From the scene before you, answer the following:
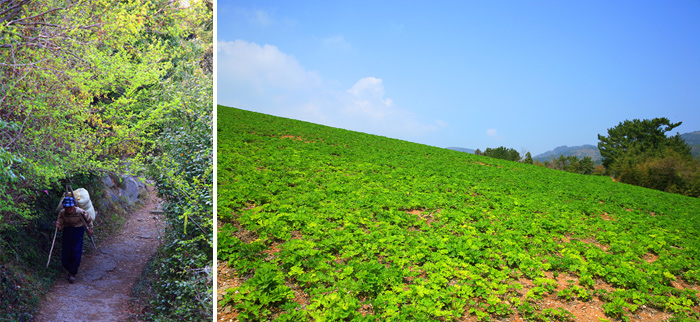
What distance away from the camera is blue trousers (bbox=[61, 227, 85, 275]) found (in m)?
5.42

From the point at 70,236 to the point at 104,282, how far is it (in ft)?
2.97

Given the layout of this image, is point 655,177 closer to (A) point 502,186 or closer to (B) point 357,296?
(A) point 502,186

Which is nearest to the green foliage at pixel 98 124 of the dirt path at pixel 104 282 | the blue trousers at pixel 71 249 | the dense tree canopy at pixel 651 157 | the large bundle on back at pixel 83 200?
the large bundle on back at pixel 83 200

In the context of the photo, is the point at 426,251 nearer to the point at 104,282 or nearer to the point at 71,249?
Result: the point at 104,282

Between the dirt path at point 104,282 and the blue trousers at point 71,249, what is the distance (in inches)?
8.8

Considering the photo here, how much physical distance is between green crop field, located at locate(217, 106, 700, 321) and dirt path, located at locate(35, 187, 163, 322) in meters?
1.99

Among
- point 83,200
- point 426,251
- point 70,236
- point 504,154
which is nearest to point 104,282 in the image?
point 70,236

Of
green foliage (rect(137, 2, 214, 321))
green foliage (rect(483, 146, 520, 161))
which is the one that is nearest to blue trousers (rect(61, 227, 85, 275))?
green foliage (rect(137, 2, 214, 321))

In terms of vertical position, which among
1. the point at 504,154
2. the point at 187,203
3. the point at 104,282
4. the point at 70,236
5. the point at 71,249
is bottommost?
the point at 104,282

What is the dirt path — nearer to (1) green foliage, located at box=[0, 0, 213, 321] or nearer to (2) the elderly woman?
(2) the elderly woman

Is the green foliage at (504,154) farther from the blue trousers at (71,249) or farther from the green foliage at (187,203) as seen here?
the blue trousers at (71,249)

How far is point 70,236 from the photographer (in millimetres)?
5461

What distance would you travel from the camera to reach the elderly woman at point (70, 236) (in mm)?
5414

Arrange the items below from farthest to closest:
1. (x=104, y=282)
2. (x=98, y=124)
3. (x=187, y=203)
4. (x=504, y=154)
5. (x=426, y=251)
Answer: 1. (x=504, y=154)
2. (x=98, y=124)
3. (x=104, y=282)
4. (x=426, y=251)
5. (x=187, y=203)
